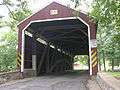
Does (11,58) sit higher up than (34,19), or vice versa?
(34,19)

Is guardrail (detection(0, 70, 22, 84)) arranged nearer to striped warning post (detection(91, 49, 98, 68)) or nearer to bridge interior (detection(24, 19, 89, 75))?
bridge interior (detection(24, 19, 89, 75))

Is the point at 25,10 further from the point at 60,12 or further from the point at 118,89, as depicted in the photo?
the point at 118,89

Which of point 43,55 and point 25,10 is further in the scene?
point 43,55

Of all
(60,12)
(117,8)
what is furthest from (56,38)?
(117,8)

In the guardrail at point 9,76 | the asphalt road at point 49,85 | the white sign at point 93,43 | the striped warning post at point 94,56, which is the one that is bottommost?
the asphalt road at point 49,85

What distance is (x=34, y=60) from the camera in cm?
1430

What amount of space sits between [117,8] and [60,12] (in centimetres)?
665

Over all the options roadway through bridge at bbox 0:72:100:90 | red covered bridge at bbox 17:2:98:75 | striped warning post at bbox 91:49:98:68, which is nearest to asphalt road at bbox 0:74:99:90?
roadway through bridge at bbox 0:72:100:90

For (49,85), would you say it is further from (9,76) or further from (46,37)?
(46,37)

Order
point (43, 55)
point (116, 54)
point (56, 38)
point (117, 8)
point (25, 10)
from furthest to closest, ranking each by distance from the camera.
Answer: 1. point (116, 54)
2. point (56, 38)
3. point (43, 55)
4. point (25, 10)
5. point (117, 8)

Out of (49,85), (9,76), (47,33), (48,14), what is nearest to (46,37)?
(47,33)

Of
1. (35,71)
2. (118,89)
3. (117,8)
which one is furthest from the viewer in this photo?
(35,71)

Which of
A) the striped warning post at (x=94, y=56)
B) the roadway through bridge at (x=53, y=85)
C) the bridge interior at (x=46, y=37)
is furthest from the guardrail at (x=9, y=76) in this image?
the striped warning post at (x=94, y=56)

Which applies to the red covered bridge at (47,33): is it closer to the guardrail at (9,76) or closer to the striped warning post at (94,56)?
the striped warning post at (94,56)
